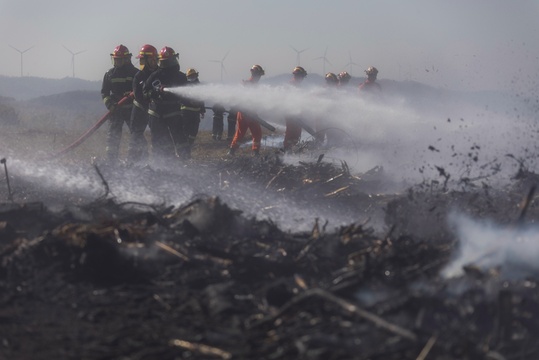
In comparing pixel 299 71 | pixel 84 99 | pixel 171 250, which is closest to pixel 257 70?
pixel 299 71

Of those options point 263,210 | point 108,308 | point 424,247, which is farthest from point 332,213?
point 108,308

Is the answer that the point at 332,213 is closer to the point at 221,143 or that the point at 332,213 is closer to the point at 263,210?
the point at 263,210

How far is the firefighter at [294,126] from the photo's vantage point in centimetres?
1586

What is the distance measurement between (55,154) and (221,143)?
520 cm

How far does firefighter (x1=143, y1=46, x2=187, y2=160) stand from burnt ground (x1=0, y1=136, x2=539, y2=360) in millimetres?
6317

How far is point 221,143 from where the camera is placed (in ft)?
63.9

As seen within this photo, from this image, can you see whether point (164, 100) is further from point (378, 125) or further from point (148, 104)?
point (378, 125)

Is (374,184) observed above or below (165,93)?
below

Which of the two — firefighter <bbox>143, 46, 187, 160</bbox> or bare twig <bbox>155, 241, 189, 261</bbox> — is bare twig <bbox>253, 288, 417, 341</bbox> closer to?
bare twig <bbox>155, 241, 189, 261</bbox>

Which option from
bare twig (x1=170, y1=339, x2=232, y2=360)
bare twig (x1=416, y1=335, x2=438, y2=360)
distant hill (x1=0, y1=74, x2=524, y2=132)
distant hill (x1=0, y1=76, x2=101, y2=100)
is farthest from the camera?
distant hill (x1=0, y1=76, x2=101, y2=100)

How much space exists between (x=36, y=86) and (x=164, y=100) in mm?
60365

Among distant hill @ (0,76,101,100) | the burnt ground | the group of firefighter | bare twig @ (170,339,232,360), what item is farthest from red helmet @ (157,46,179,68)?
distant hill @ (0,76,101,100)

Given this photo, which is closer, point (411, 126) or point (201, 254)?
point (201, 254)

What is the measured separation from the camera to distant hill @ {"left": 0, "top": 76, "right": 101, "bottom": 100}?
213 ft
